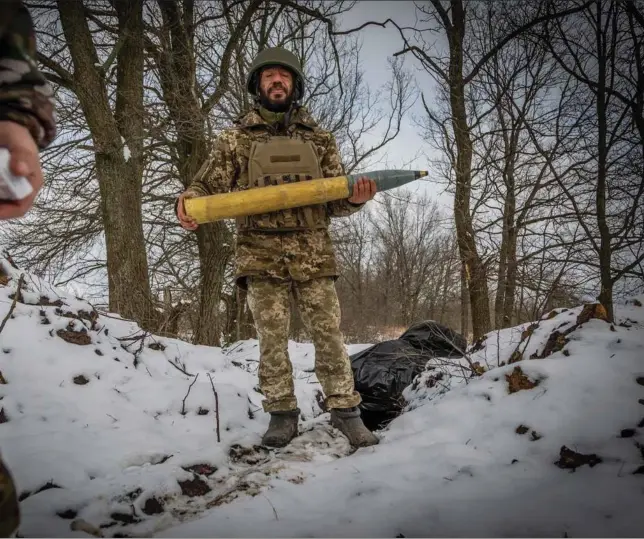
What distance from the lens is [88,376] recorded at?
2498 millimetres

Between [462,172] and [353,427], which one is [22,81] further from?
[462,172]

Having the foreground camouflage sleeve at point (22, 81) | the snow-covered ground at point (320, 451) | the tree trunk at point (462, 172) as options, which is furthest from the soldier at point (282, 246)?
the tree trunk at point (462, 172)

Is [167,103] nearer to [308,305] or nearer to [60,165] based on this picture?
[60,165]

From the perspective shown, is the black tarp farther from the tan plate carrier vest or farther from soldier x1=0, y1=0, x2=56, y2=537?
soldier x1=0, y1=0, x2=56, y2=537

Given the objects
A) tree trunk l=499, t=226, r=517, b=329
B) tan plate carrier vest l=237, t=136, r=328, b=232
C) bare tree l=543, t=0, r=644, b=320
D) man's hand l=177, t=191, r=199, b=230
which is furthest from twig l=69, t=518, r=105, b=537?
tree trunk l=499, t=226, r=517, b=329

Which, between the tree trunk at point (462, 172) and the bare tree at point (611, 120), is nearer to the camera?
the bare tree at point (611, 120)

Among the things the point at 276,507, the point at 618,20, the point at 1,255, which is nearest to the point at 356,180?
the point at 276,507

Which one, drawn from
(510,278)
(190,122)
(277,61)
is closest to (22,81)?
(277,61)

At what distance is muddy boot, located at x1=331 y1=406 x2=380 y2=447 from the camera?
212 centimetres

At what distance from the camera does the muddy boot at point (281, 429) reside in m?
2.18

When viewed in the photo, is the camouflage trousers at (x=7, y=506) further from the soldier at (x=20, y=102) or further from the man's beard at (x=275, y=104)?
the man's beard at (x=275, y=104)

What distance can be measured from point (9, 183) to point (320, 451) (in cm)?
179

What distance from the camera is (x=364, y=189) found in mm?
2285

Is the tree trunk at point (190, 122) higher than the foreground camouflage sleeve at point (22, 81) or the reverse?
higher
